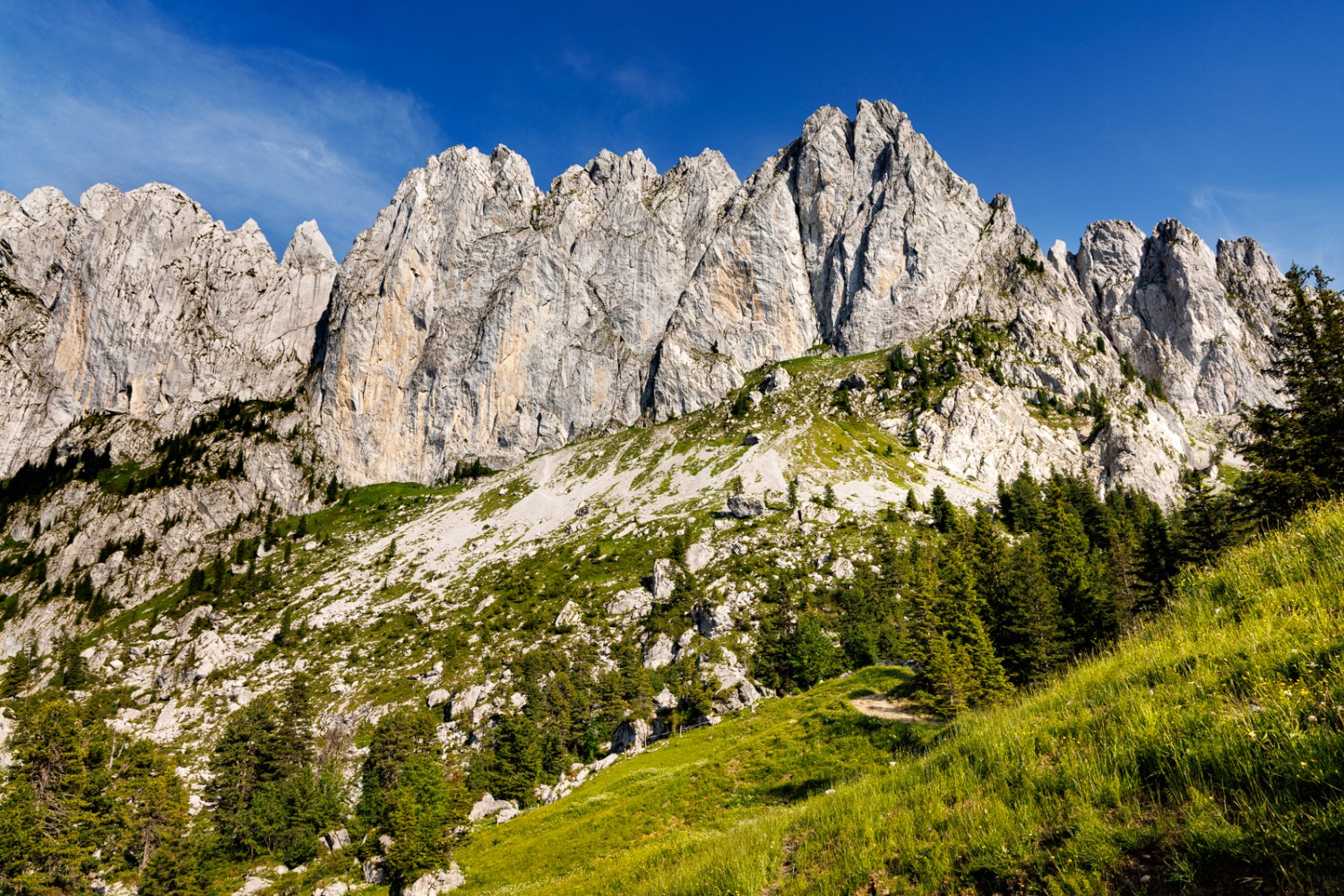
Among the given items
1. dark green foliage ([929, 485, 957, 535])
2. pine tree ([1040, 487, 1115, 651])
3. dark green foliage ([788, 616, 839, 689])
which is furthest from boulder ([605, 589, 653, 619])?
pine tree ([1040, 487, 1115, 651])

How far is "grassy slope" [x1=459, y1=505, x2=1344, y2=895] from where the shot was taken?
5.39 metres

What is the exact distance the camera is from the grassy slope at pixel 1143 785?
5.39m

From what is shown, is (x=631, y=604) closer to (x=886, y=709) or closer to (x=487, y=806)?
(x=487, y=806)

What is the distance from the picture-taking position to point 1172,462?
16450 cm

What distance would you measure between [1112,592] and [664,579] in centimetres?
6875

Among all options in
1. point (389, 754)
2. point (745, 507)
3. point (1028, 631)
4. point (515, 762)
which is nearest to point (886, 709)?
point (1028, 631)

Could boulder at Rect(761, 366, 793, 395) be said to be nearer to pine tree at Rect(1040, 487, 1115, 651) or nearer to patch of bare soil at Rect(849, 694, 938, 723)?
pine tree at Rect(1040, 487, 1115, 651)

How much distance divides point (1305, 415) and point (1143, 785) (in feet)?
135

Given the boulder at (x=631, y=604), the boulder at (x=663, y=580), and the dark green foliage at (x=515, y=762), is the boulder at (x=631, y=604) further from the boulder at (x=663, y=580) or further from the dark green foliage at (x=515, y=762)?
the dark green foliage at (x=515, y=762)

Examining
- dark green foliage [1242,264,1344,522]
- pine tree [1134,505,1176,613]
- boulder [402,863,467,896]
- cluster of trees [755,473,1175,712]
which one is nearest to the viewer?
dark green foliage [1242,264,1344,522]

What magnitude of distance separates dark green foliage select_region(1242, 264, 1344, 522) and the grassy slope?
1081 inches

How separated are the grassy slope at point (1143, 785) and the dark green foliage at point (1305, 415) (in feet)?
90.0

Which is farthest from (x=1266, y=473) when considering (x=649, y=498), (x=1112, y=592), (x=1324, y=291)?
(x=649, y=498)

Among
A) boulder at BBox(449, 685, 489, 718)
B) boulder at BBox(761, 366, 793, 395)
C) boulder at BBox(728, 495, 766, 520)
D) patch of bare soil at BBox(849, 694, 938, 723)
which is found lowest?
patch of bare soil at BBox(849, 694, 938, 723)
